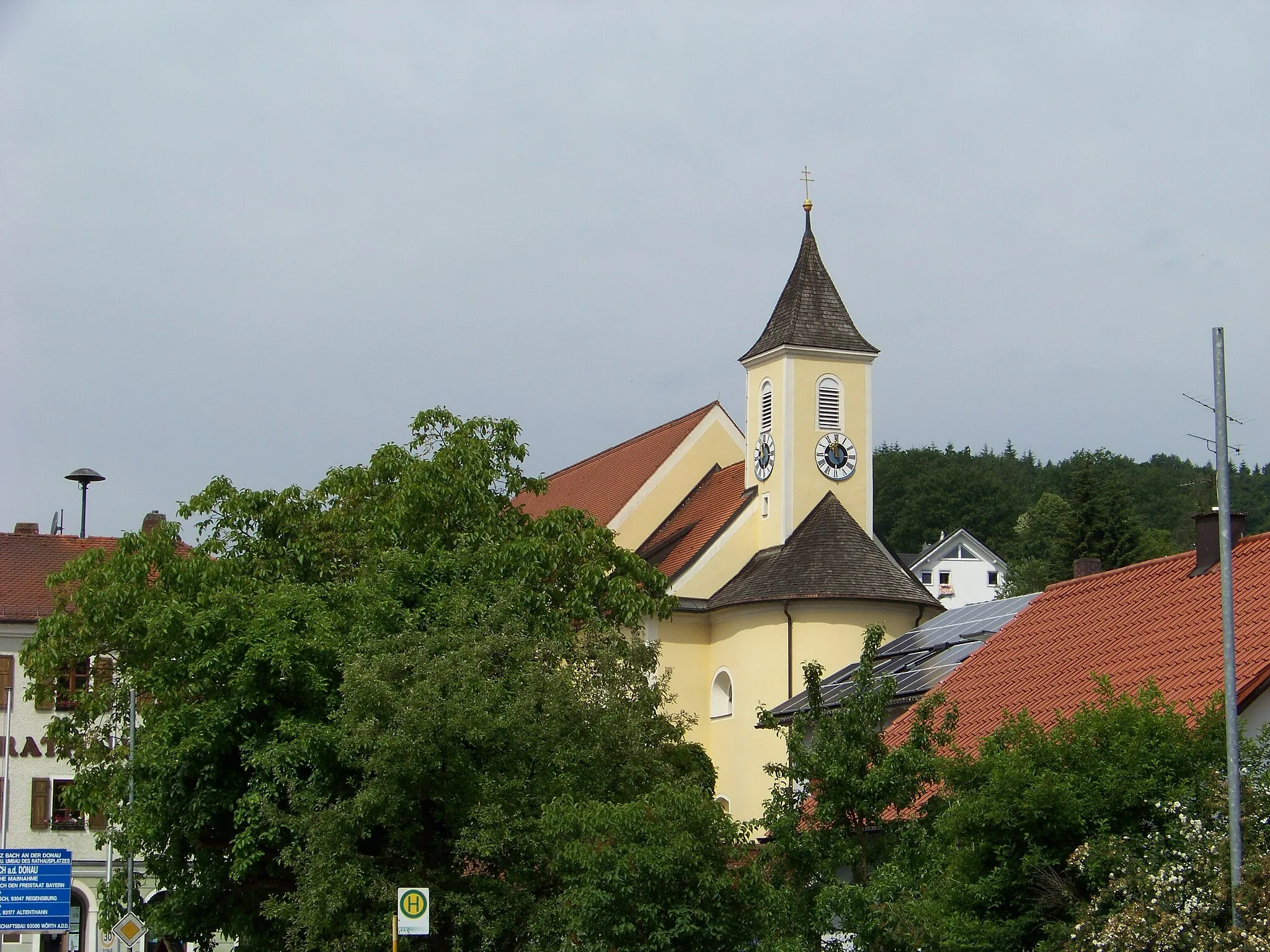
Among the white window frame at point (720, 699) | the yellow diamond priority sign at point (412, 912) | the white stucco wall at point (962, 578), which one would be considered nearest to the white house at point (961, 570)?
the white stucco wall at point (962, 578)

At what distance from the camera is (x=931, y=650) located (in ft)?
110

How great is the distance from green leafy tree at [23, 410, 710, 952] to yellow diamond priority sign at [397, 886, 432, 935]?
1889 millimetres

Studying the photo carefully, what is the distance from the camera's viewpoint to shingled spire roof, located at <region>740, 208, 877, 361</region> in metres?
43.5

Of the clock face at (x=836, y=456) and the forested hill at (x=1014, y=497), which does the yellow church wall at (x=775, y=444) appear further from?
the forested hill at (x=1014, y=497)

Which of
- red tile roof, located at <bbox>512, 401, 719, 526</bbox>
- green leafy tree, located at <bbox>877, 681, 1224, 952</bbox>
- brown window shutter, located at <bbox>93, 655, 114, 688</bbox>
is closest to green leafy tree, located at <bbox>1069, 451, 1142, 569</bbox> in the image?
red tile roof, located at <bbox>512, 401, 719, 526</bbox>

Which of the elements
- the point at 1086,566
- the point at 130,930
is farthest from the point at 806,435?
the point at 130,930

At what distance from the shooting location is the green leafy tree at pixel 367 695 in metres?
23.5

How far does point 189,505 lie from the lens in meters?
30.4

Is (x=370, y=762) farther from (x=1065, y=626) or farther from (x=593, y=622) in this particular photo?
(x=1065, y=626)

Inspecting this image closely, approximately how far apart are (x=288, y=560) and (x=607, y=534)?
17.1ft

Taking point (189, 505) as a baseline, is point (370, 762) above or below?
below

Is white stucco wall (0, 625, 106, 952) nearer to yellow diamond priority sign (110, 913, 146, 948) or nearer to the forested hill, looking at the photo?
yellow diamond priority sign (110, 913, 146, 948)

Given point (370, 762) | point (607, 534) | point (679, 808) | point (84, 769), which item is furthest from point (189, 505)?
point (679, 808)

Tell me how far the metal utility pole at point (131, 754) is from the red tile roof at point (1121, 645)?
36.5ft
